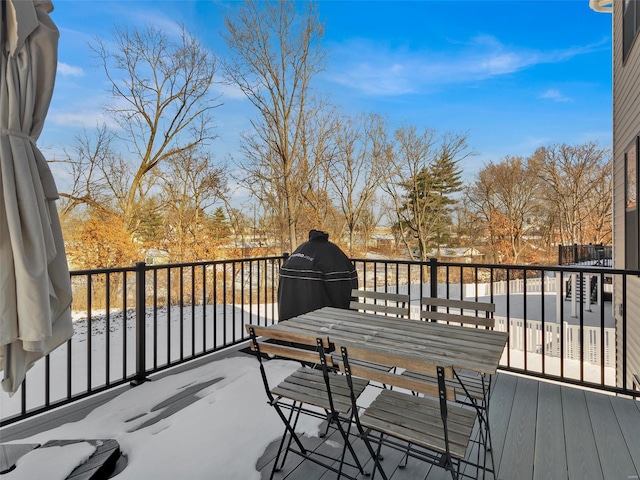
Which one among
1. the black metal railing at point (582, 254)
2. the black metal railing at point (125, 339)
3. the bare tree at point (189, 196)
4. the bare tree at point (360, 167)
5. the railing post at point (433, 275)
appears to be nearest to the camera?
the black metal railing at point (125, 339)

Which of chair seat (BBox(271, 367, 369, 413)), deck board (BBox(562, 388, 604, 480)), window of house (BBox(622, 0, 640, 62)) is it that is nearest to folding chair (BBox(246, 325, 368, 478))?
chair seat (BBox(271, 367, 369, 413))

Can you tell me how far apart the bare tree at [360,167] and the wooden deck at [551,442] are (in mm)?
11233

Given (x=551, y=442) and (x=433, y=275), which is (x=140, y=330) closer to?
(x=433, y=275)

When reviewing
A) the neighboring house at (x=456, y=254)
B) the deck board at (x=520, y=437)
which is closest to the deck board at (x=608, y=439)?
the deck board at (x=520, y=437)

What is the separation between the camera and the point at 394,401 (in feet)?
6.22

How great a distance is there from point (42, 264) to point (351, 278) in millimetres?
2499

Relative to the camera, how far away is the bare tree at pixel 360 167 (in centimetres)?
1350

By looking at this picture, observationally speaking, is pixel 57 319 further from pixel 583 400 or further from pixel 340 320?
pixel 583 400

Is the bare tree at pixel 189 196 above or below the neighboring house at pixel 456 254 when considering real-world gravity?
above

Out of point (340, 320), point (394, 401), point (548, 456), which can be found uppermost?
point (340, 320)

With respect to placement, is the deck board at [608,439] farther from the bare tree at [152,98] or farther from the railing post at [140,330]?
the bare tree at [152,98]

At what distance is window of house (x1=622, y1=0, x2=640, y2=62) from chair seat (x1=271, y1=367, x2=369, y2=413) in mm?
5665

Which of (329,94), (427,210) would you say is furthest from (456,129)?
(329,94)

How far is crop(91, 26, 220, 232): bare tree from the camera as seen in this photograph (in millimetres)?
10359
